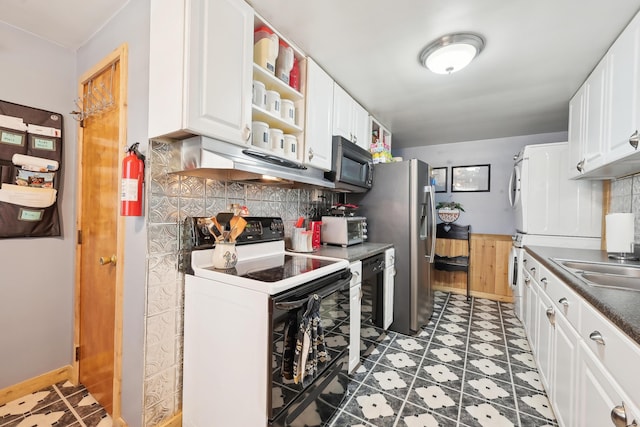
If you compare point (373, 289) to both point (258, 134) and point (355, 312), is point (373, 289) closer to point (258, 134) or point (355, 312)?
point (355, 312)

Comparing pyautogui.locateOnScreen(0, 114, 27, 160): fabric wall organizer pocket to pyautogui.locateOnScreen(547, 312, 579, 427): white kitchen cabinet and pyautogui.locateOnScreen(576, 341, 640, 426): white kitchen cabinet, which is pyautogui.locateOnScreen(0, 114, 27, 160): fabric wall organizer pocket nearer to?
pyautogui.locateOnScreen(576, 341, 640, 426): white kitchen cabinet

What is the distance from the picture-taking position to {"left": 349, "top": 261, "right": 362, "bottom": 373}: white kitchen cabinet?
5.98 ft

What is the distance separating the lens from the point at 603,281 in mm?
1461

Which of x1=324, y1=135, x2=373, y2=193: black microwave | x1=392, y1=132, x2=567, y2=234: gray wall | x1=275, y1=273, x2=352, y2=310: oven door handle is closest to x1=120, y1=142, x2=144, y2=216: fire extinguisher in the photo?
x1=275, y1=273, x2=352, y2=310: oven door handle

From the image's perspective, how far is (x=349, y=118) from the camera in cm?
244

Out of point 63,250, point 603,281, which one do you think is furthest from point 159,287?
point 603,281

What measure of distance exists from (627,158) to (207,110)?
2334mm

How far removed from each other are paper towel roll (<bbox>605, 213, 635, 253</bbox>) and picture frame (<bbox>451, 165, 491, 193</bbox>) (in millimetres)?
2111

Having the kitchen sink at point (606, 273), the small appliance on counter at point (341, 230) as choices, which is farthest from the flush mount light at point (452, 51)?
the kitchen sink at point (606, 273)

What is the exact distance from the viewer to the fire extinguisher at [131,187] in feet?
4.09

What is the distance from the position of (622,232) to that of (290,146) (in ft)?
7.81

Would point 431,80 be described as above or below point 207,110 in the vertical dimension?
above

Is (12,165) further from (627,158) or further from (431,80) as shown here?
(627,158)

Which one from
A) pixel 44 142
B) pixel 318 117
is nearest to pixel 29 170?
pixel 44 142
